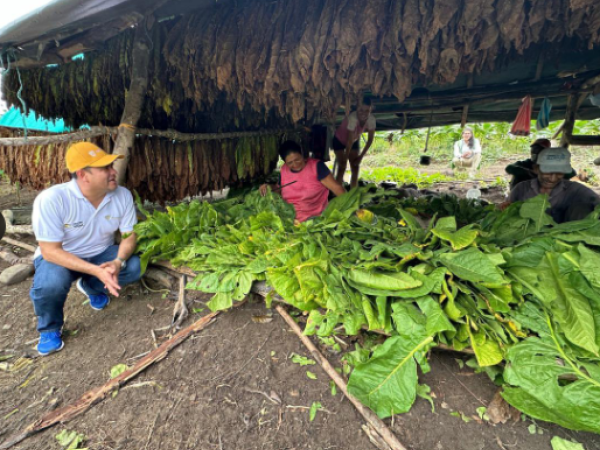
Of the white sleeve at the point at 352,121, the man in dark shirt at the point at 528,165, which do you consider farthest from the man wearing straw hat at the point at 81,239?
the man in dark shirt at the point at 528,165

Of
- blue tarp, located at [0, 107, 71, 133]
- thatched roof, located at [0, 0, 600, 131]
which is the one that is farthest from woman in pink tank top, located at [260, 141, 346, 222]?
blue tarp, located at [0, 107, 71, 133]

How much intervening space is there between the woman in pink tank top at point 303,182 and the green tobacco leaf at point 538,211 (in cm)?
180

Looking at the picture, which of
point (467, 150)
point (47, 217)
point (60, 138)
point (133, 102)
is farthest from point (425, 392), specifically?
point (467, 150)

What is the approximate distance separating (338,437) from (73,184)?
2766 mm

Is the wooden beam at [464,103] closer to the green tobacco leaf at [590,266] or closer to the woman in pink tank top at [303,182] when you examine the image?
the woman in pink tank top at [303,182]

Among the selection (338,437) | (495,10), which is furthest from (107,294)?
(495,10)

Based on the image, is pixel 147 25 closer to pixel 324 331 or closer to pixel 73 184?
pixel 73 184

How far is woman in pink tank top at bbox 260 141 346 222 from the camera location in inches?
143

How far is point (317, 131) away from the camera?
6.84m

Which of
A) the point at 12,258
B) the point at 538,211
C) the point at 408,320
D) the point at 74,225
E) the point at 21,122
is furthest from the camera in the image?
the point at 21,122

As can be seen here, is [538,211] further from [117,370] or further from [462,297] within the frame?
[117,370]

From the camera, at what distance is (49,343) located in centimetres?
230

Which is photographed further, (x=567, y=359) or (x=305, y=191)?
(x=305, y=191)

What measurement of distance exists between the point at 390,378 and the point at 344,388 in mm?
324
